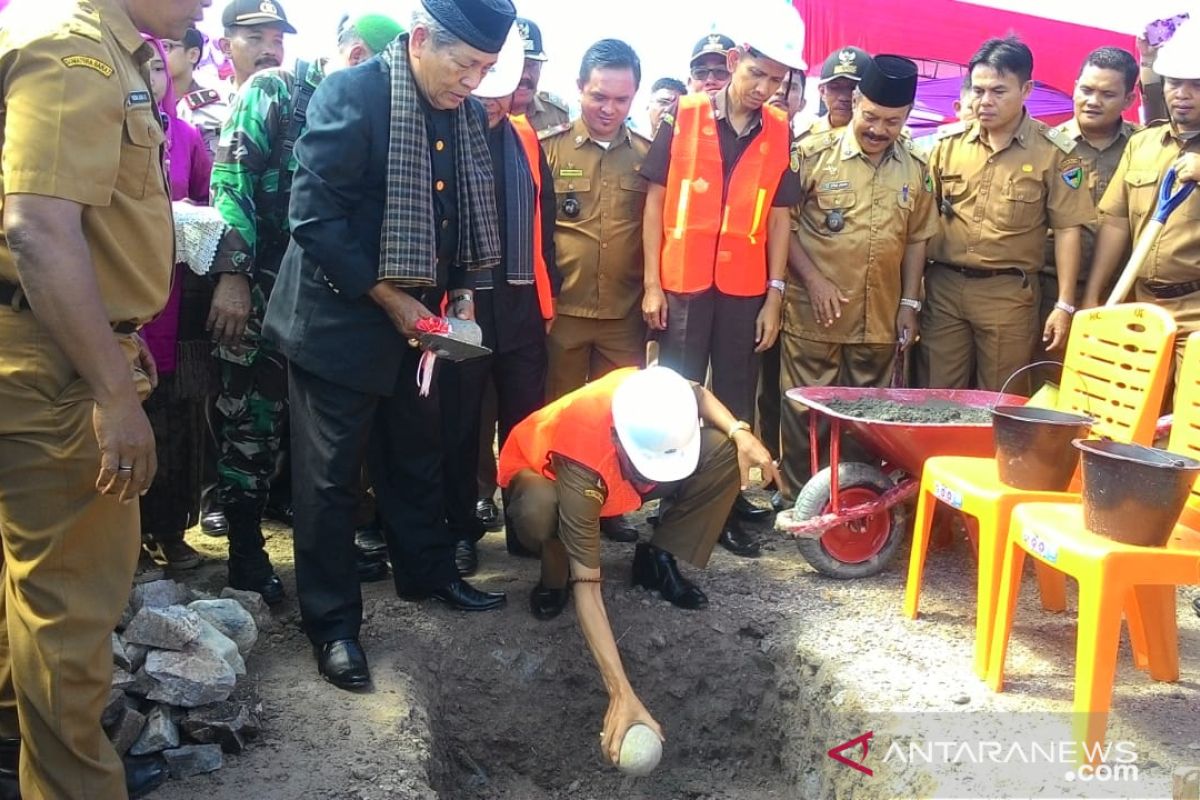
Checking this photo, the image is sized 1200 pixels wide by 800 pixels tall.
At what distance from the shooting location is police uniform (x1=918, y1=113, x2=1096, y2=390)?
4.63 meters

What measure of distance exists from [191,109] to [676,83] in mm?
3576

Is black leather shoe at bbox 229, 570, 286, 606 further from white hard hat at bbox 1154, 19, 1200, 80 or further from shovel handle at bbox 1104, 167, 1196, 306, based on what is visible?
white hard hat at bbox 1154, 19, 1200, 80

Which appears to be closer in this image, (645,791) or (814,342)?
(645,791)

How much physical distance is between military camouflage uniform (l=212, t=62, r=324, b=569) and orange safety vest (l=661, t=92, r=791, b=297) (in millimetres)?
1556

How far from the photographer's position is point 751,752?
146 inches

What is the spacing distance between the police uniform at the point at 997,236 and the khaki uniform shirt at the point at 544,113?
209 centimetres

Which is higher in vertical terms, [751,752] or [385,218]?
[385,218]

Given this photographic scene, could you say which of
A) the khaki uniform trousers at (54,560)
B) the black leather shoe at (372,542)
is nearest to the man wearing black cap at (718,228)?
the black leather shoe at (372,542)

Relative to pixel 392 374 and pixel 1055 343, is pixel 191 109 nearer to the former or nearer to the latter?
pixel 392 374

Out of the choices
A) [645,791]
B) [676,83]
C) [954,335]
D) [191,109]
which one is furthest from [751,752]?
[676,83]

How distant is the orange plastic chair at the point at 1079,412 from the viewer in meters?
3.22

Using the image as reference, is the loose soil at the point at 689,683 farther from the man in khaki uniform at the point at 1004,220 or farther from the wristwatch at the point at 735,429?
the man in khaki uniform at the point at 1004,220

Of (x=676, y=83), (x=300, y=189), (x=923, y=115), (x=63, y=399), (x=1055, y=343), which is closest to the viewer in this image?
(x=63, y=399)

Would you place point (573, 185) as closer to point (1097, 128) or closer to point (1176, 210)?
point (1176, 210)
